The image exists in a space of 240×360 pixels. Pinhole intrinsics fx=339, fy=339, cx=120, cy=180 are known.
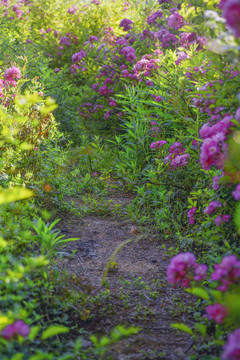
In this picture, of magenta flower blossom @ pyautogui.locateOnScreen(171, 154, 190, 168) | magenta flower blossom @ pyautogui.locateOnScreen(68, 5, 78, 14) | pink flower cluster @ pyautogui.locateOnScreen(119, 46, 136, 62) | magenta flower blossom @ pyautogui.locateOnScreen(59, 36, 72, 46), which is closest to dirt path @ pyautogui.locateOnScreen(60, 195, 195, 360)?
magenta flower blossom @ pyautogui.locateOnScreen(171, 154, 190, 168)

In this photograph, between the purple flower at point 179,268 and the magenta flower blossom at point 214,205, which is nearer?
the purple flower at point 179,268

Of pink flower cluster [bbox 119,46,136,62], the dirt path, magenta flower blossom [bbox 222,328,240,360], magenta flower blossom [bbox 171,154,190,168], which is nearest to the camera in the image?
magenta flower blossom [bbox 222,328,240,360]

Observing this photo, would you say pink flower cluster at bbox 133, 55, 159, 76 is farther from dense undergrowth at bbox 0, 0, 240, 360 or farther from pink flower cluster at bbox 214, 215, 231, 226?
pink flower cluster at bbox 214, 215, 231, 226

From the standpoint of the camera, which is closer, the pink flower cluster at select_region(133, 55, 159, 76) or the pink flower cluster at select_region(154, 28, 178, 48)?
the pink flower cluster at select_region(133, 55, 159, 76)

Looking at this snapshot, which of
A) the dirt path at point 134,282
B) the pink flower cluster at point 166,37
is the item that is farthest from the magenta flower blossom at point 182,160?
the pink flower cluster at point 166,37

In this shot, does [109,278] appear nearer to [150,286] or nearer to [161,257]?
[150,286]

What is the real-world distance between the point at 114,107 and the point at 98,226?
263 cm

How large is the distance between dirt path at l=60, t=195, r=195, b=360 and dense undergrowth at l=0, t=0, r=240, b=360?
102mm

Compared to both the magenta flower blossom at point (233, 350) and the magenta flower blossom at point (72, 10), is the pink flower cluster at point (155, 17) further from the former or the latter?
the magenta flower blossom at point (233, 350)

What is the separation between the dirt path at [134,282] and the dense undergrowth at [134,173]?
0.33 feet

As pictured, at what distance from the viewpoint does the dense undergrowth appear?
1.51m

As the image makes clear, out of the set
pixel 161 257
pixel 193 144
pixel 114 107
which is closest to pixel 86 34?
pixel 114 107

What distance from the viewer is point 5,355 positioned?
1.30m

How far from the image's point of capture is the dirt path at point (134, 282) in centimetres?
167
